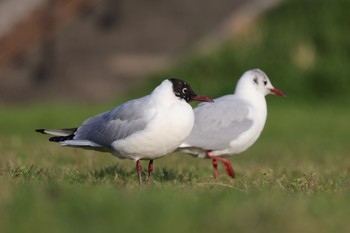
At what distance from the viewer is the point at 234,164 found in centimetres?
1155

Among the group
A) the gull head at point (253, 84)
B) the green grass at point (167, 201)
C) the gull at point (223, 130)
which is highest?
the gull head at point (253, 84)

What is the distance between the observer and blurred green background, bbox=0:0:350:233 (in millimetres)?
5062

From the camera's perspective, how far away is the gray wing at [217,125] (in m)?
9.29

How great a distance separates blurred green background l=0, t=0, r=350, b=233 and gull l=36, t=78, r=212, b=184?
29cm

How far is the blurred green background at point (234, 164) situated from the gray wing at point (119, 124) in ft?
1.17

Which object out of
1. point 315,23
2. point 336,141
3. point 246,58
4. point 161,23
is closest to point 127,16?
point 161,23

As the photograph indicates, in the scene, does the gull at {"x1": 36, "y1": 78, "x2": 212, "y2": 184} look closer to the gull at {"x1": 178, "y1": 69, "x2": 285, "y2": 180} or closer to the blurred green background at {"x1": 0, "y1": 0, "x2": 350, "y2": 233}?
the blurred green background at {"x1": 0, "y1": 0, "x2": 350, "y2": 233}

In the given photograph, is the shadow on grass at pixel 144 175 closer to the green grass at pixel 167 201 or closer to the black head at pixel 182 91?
the green grass at pixel 167 201

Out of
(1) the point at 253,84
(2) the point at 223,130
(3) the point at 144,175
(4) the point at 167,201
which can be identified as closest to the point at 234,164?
(1) the point at 253,84

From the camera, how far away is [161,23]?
899 inches

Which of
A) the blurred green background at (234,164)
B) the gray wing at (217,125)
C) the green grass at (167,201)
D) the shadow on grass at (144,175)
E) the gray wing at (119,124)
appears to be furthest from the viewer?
the gray wing at (217,125)

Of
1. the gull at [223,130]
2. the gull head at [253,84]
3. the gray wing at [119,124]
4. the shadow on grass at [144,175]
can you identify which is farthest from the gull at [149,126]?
the gull head at [253,84]

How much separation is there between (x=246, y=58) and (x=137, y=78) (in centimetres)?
273

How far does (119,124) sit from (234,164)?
152 inches
